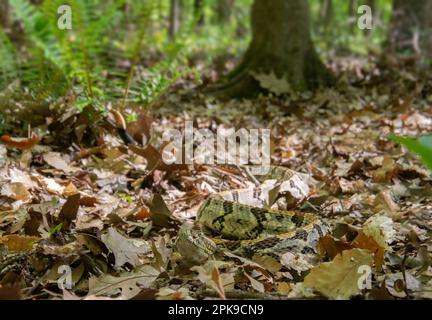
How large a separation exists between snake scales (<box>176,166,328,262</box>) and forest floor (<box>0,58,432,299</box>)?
0.13 m

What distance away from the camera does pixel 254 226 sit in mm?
3572

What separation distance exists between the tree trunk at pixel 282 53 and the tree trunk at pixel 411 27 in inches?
115

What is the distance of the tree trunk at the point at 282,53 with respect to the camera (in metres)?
8.09

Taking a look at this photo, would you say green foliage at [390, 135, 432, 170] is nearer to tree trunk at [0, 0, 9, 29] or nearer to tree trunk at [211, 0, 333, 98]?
tree trunk at [211, 0, 333, 98]

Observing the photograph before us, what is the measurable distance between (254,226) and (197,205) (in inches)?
25.9

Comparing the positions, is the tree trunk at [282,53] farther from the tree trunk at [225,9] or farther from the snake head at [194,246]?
the tree trunk at [225,9]

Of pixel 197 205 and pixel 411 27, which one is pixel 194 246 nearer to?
pixel 197 205

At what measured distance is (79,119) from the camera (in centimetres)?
518

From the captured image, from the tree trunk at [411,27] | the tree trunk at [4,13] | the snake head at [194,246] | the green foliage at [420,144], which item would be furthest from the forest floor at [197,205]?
the tree trunk at [4,13]

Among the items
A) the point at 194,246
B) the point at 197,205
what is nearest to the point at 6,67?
the point at 197,205

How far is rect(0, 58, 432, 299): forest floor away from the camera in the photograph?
2.56 metres
